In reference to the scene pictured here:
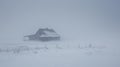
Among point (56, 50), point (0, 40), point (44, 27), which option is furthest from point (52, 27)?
point (0, 40)

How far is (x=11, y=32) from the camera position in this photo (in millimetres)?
2992

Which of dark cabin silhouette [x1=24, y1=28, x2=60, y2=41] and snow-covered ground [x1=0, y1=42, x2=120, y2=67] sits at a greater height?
dark cabin silhouette [x1=24, y1=28, x2=60, y2=41]

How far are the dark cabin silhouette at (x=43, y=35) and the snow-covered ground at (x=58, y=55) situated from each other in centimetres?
21

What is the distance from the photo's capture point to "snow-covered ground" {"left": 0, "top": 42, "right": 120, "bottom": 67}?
7.82 feet

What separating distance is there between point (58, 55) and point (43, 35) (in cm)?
86

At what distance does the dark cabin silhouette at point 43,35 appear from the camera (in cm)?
319

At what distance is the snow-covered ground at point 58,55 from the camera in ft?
7.82

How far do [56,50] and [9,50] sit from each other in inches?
32.0

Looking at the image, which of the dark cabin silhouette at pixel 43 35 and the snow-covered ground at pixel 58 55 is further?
the dark cabin silhouette at pixel 43 35

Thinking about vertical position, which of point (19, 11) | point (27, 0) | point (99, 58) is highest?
point (27, 0)

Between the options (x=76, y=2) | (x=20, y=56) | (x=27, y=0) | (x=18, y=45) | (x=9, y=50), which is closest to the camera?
(x=20, y=56)

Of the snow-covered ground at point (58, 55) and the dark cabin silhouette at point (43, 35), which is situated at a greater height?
the dark cabin silhouette at point (43, 35)

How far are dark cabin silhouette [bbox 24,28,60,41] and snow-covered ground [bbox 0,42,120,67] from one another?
214 mm

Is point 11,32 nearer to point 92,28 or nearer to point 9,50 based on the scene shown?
point 9,50
